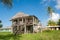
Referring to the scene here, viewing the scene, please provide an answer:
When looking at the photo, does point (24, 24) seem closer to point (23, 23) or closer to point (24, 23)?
point (24, 23)

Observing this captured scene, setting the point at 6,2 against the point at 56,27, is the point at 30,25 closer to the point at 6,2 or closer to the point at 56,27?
the point at 6,2

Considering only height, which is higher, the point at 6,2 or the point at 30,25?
the point at 6,2

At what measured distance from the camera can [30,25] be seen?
42031 mm

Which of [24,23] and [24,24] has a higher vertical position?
[24,23]

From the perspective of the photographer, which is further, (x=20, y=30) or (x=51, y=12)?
(x=51, y=12)

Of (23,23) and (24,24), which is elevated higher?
(23,23)

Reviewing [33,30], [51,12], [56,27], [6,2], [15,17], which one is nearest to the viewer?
[6,2]

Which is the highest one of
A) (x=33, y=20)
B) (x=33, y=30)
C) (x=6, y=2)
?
(x=6, y=2)

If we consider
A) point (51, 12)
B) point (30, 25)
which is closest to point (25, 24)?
point (30, 25)

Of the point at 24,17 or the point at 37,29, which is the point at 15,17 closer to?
the point at 24,17

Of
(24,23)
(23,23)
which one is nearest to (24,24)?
(24,23)

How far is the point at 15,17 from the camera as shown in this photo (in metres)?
43.4

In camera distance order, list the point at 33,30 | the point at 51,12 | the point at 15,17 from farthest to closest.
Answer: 1. the point at 51,12
2. the point at 15,17
3. the point at 33,30

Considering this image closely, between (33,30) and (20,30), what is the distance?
3472mm
